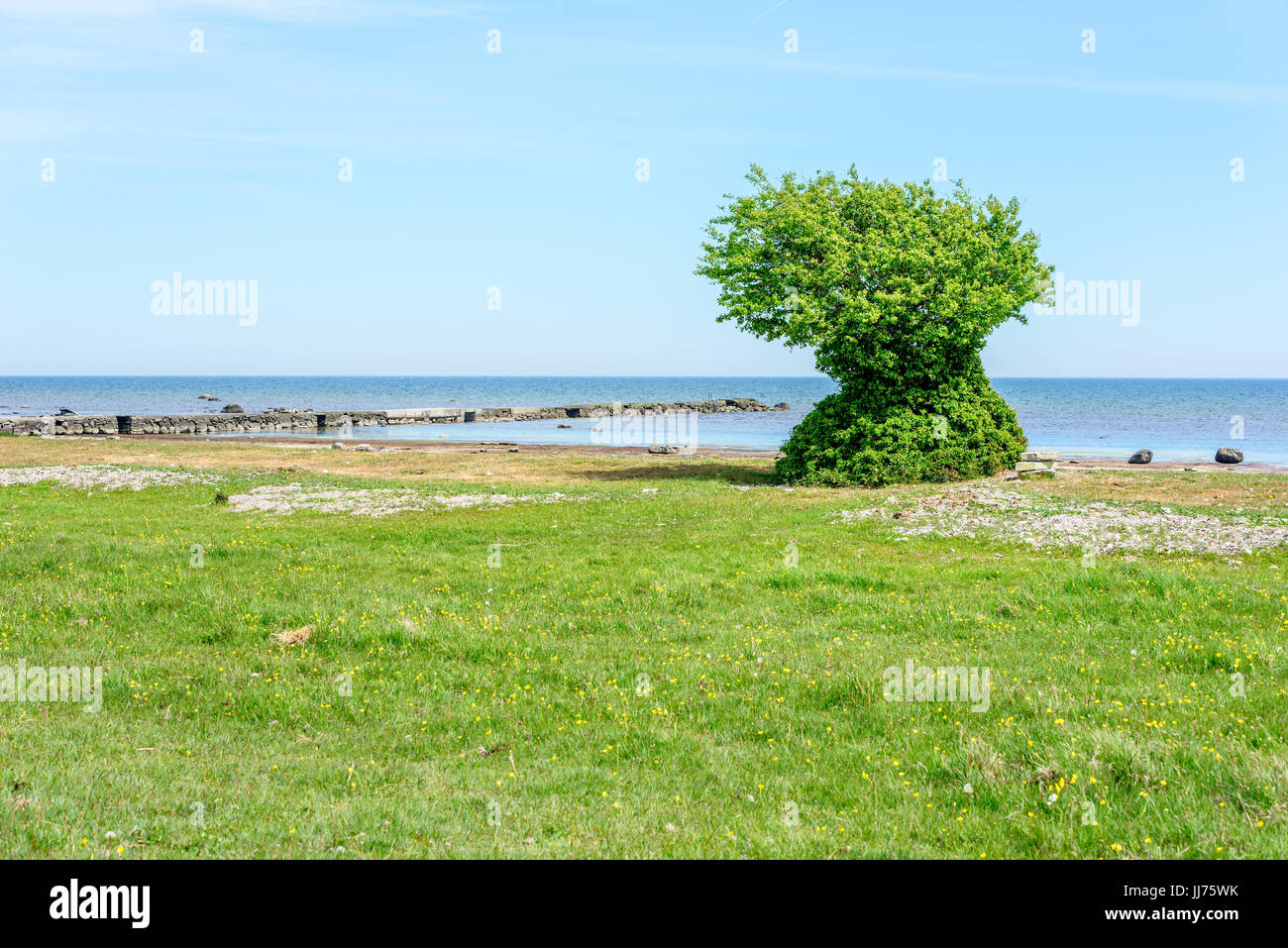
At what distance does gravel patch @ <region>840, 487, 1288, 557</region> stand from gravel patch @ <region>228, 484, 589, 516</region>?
39.0 ft

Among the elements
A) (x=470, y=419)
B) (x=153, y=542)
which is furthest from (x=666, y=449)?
(x=470, y=419)

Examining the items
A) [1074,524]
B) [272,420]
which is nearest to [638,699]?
[1074,524]

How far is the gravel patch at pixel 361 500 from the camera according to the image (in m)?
29.5

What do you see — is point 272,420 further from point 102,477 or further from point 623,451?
point 102,477

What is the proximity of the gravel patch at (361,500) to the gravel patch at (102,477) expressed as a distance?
4742 millimetres

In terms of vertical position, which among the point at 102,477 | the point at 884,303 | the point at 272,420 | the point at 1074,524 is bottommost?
the point at 1074,524

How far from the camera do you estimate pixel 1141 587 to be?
1683cm

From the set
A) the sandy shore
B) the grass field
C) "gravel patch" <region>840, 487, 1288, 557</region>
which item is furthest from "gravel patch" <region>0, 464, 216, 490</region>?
"gravel patch" <region>840, 487, 1288, 557</region>

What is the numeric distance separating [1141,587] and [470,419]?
336 ft

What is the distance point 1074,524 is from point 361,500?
72.4ft

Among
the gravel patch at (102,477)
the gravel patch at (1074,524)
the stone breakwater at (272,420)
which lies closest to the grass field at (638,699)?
the gravel patch at (1074,524)

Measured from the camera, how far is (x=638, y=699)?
11.6 meters
